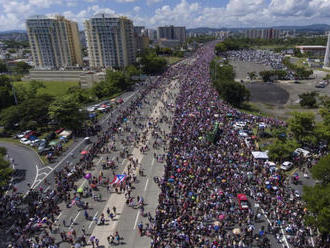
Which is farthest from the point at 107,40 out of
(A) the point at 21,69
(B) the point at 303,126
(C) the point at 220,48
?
(C) the point at 220,48

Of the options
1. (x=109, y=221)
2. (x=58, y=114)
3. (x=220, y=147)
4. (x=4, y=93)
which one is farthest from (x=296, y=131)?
(x=4, y=93)

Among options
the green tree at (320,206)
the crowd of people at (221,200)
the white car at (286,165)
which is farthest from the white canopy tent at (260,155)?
the green tree at (320,206)

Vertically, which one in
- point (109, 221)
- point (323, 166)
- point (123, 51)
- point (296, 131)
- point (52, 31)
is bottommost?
point (109, 221)

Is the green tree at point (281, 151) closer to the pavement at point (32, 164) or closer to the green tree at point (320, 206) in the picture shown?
the green tree at point (320, 206)

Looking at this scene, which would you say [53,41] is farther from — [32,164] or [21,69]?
[32,164]

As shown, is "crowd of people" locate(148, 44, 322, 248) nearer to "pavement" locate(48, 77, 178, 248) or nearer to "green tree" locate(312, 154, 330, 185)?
"pavement" locate(48, 77, 178, 248)

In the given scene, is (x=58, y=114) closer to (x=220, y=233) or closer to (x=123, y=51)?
(x=220, y=233)
